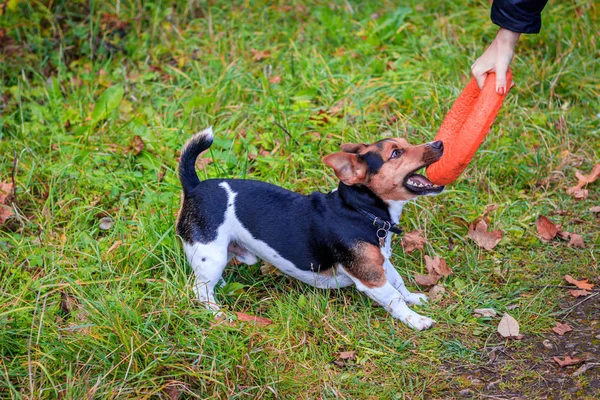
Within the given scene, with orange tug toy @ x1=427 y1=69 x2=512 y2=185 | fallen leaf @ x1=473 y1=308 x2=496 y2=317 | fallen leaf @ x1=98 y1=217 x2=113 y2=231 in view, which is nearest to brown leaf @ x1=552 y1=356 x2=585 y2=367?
fallen leaf @ x1=473 y1=308 x2=496 y2=317

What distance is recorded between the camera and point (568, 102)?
651 centimetres

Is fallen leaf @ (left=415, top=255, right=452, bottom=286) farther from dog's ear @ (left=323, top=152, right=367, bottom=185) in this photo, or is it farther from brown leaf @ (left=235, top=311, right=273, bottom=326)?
brown leaf @ (left=235, top=311, right=273, bottom=326)

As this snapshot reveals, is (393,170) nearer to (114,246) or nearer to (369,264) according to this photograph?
(369,264)

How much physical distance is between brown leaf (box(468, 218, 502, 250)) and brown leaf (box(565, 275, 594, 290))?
61 centimetres

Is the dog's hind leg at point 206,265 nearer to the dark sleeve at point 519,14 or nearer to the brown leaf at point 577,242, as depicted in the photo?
the dark sleeve at point 519,14

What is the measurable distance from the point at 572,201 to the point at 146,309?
3.61m

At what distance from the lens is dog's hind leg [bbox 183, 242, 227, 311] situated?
4.50 metres

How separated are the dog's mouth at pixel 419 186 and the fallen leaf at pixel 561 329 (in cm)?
116

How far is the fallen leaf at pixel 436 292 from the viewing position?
15.5 ft

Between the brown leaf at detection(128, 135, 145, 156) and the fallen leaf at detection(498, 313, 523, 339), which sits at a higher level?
the brown leaf at detection(128, 135, 145, 156)

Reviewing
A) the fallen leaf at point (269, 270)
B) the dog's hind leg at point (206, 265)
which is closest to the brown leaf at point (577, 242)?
the fallen leaf at point (269, 270)

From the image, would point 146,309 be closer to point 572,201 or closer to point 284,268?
point 284,268

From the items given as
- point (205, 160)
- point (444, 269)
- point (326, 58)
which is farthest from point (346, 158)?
point (326, 58)

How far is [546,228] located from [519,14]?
5.86ft
